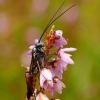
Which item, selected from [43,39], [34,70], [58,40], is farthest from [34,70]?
[43,39]

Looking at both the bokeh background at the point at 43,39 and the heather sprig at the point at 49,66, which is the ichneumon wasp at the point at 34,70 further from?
the bokeh background at the point at 43,39

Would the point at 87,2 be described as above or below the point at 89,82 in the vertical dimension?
above

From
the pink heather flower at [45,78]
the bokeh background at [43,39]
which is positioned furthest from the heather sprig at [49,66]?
the bokeh background at [43,39]

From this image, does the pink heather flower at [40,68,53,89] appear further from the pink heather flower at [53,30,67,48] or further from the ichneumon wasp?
the pink heather flower at [53,30,67,48]

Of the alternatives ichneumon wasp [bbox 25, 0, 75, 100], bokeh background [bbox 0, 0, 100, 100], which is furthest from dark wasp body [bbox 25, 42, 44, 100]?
bokeh background [bbox 0, 0, 100, 100]

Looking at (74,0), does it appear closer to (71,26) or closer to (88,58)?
(71,26)

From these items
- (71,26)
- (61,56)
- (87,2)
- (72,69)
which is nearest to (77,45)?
(71,26)
